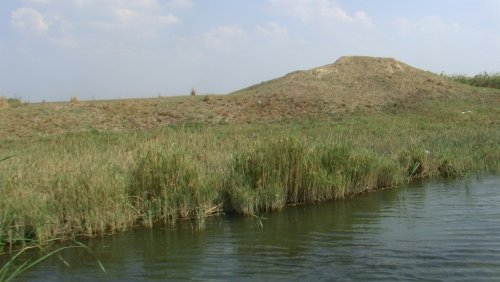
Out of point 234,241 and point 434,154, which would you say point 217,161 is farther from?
point 434,154

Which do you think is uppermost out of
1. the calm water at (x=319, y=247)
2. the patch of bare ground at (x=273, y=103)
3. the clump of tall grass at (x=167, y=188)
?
the patch of bare ground at (x=273, y=103)

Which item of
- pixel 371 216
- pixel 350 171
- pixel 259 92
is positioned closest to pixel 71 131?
pixel 259 92

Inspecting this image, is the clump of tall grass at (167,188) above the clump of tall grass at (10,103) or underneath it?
underneath

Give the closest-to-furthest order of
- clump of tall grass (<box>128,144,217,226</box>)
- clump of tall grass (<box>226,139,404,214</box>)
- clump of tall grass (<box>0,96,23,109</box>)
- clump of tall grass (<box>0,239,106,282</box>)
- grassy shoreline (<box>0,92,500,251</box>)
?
clump of tall grass (<box>0,239,106,282</box>) → grassy shoreline (<box>0,92,500,251</box>) → clump of tall grass (<box>128,144,217,226</box>) → clump of tall grass (<box>226,139,404,214</box>) → clump of tall grass (<box>0,96,23,109</box>)

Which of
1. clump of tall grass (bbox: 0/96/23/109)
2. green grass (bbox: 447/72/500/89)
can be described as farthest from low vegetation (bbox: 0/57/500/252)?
green grass (bbox: 447/72/500/89)

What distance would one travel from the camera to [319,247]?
26.2 feet

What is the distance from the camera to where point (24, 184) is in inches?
375

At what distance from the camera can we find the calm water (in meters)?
6.85

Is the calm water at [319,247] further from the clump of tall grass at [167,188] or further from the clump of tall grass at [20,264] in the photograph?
the clump of tall grass at [167,188]

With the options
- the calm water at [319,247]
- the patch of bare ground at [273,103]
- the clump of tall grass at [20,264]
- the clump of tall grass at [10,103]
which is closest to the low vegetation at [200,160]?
the patch of bare ground at [273,103]

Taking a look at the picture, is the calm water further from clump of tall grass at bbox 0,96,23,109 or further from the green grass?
the green grass

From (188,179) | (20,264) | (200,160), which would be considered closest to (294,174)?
(188,179)

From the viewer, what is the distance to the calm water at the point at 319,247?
6.85m

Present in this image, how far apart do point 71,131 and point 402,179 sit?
15.1 m
